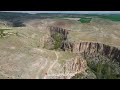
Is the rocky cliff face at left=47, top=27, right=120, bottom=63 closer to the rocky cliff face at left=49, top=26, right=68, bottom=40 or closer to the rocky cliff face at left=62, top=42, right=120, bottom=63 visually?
Answer: the rocky cliff face at left=62, top=42, right=120, bottom=63

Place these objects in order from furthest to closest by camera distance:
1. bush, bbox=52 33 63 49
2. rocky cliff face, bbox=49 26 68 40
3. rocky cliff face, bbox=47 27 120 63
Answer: rocky cliff face, bbox=49 26 68 40, bush, bbox=52 33 63 49, rocky cliff face, bbox=47 27 120 63

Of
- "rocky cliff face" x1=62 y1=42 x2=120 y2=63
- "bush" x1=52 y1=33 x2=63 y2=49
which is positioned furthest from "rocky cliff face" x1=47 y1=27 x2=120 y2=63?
"bush" x1=52 y1=33 x2=63 y2=49

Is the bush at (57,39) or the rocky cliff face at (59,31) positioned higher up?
the rocky cliff face at (59,31)

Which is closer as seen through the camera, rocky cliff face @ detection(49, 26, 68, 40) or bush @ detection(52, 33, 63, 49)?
bush @ detection(52, 33, 63, 49)

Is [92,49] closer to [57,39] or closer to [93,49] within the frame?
[93,49]

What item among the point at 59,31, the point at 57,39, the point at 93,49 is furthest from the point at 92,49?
the point at 59,31

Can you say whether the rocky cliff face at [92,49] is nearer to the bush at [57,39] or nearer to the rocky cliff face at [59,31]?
the bush at [57,39]

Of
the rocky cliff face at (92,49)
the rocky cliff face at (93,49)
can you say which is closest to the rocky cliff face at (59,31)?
the rocky cliff face at (92,49)

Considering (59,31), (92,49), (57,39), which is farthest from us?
(59,31)
